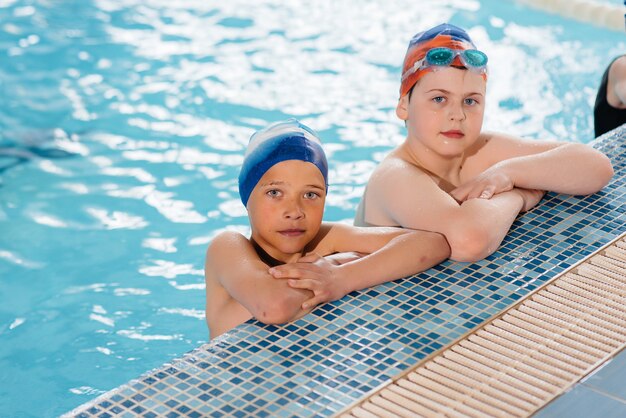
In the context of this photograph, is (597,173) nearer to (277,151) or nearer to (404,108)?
(404,108)

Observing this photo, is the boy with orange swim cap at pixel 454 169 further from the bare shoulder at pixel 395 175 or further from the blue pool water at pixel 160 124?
the blue pool water at pixel 160 124

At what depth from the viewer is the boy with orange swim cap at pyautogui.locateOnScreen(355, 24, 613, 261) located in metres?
3.55

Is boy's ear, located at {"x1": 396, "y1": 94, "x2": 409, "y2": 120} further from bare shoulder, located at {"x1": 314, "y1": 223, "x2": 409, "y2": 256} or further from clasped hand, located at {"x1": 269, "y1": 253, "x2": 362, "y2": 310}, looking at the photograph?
clasped hand, located at {"x1": 269, "y1": 253, "x2": 362, "y2": 310}

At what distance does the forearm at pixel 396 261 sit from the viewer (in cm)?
330

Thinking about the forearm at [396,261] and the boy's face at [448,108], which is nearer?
the forearm at [396,261]

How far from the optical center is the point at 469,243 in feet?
11.3

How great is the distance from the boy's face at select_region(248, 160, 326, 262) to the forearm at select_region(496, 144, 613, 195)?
0.97 metres

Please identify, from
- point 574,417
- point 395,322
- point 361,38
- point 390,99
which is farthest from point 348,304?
point 361,38

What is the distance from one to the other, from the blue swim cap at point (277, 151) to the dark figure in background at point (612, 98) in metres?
2.47

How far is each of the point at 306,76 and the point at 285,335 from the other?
4808mm

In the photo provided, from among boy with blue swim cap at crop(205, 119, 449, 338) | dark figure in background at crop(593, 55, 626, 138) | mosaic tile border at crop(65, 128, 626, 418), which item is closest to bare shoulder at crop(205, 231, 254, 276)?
boy with blue swim cap at crop(205, 119, 449, 338)

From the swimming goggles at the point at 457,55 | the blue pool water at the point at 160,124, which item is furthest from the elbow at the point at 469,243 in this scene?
the blue pool water at the point at 160,124

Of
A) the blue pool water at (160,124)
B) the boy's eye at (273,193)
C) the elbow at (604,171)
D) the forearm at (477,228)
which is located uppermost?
the boy's eye at (273,193)

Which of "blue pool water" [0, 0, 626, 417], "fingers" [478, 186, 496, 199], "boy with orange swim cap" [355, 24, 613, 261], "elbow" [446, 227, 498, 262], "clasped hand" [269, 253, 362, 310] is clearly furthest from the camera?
"blue pool water" [0, 0, 626, 417]
